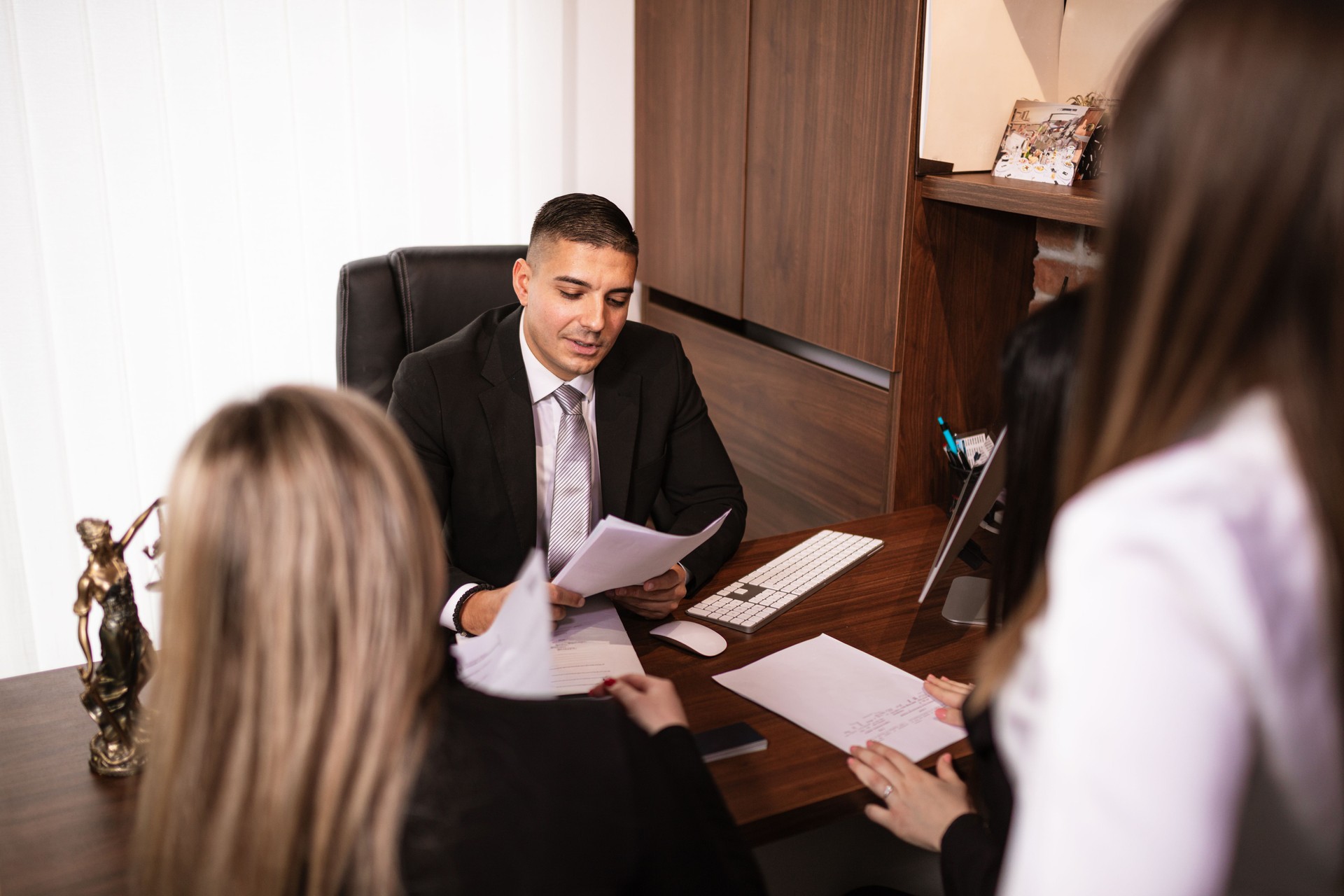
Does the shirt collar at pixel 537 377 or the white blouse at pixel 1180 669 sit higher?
the white blouse at pixel 1180 669

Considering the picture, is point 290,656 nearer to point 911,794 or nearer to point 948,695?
point 911,794

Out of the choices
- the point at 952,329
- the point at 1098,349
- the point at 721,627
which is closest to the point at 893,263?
the point at 952,329

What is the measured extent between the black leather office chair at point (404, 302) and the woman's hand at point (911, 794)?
47.4 inches

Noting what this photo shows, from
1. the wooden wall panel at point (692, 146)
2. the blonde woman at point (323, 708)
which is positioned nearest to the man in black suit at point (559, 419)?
the wooden wall panel at point (692, 146)

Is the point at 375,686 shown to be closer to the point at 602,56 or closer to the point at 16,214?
the point at 16,214

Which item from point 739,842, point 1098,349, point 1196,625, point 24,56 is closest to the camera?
point 1196,625

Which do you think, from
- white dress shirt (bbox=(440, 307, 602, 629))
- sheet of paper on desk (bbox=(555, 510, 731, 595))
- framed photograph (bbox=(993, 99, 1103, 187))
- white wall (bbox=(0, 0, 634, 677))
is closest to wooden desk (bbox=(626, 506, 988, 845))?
sheet of paper on desk (bbox=(555, 510, 731, 595))

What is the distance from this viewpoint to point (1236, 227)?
0.59 metres

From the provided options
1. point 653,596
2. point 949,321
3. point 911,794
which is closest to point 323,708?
point 911,794

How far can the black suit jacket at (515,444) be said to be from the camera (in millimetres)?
1749

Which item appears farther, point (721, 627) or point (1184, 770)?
point (721, 627)

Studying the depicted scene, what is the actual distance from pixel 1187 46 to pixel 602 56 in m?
2.64

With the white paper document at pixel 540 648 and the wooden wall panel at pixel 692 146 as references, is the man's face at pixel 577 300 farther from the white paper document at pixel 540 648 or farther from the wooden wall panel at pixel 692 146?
the wooden wall panel at pixel 692 146

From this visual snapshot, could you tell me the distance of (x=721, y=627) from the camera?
148 cm
